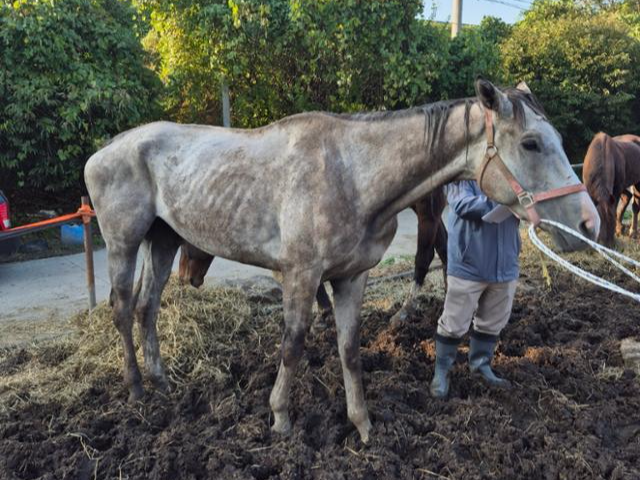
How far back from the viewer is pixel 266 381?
336 centimetres

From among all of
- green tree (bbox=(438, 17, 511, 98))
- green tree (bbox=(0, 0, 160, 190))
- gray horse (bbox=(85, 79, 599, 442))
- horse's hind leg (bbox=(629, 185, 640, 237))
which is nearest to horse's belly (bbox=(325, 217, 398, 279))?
gray horse (bbox=(85, 79, 599, 442))

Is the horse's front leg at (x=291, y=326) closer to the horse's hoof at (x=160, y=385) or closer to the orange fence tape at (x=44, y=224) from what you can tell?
the horse's hoof at (x=160, y=385)

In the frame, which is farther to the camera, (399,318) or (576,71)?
(576,71)

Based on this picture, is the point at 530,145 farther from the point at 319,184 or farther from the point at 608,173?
the point at 608,173

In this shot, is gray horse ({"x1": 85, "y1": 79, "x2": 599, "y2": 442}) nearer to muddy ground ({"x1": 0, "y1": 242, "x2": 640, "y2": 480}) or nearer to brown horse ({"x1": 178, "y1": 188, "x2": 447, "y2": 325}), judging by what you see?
muddy ground ({"x1": 0, "y1": 242, "x2": 640, "y2": 480})

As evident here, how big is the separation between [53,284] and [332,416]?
4381mm

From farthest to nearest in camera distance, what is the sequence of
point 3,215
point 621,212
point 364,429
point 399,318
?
point 621,212 → point 3,215 → point 399,318 → point 364,429

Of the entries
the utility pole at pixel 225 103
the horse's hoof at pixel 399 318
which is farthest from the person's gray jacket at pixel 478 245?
the utility pole at pixel 225 103

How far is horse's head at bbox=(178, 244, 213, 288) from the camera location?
13.2 feet

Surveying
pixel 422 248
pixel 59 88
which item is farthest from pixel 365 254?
pixel 59 88

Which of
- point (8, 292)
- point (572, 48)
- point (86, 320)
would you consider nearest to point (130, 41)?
point (8, 292)

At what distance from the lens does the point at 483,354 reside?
3.49 meters

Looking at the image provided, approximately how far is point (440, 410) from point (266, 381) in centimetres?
105

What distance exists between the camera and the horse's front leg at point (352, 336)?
279 cm
